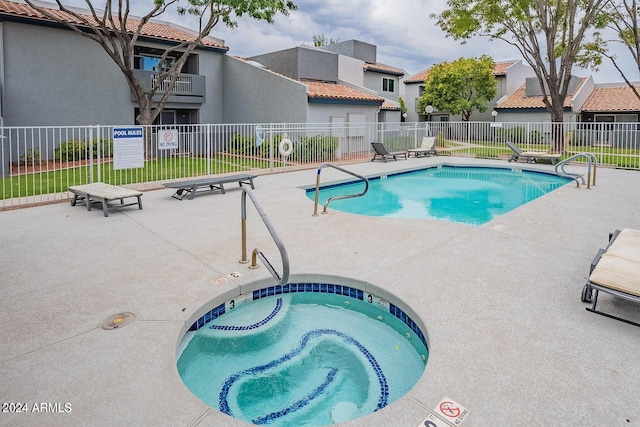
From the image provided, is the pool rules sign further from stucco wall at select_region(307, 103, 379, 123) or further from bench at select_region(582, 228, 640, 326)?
stucco wall at select_region(307, 103, 379, 123)

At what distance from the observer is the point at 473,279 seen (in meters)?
4.67

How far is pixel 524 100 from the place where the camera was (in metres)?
31.7

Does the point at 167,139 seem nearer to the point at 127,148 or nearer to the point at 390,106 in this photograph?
the point at 127,148

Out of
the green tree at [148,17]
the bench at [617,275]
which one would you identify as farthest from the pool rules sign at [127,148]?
the bench at [617,275]

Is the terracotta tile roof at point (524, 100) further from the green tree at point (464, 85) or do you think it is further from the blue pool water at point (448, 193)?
the blue pool water at point (448, 193)

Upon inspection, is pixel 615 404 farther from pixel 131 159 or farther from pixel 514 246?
pixel 131 159

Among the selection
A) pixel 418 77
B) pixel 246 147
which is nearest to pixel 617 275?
pixel 246 147

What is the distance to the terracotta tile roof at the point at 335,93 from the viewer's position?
63.2 feet

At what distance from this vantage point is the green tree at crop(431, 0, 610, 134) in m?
17.8

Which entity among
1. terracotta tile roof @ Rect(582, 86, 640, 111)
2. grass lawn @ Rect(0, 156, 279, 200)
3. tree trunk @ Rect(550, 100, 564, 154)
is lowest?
grass lawn @ Rect(0, 156, 279, 200)

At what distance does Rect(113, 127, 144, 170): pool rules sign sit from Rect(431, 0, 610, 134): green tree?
54.4 ft

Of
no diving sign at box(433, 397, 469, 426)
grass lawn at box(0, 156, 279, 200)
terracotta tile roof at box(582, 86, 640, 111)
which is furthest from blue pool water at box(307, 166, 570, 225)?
terracotta tile roof at box(582, 86, 640, 111)

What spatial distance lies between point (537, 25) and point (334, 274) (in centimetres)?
2060

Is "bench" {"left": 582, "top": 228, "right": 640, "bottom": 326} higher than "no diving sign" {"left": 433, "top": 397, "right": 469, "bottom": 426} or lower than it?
higher
